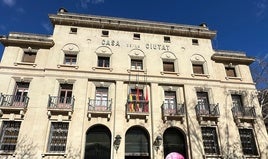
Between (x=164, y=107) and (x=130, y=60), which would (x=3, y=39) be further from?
(x=164, y=107)

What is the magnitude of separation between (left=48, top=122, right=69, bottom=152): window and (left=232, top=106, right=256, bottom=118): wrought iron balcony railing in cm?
1412

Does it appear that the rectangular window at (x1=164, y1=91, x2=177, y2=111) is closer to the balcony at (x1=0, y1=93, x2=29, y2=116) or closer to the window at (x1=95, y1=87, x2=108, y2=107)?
the window at (x1=95, y1=87, x2=108, y2=107)

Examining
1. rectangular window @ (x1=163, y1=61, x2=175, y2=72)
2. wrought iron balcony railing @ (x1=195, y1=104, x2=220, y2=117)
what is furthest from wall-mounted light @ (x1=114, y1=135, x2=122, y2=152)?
rectangular window @ (x1=163, y1=61, x2=175, y2=72)

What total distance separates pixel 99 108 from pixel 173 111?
20.0 ft

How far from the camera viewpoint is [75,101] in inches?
640

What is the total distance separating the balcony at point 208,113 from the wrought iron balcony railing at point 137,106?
4360 millimetres

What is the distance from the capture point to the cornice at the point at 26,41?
17.9 metres


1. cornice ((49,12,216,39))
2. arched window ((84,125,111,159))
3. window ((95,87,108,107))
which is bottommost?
arched window ((84,125,111,159))

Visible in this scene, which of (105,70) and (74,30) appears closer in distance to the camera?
(105,70)

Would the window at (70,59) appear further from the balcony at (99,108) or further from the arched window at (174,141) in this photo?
the arched window at (174,141)

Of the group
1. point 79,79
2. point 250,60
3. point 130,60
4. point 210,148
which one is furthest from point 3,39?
point 250,60

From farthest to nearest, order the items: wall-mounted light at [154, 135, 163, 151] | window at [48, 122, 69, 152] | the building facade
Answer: wall-mounted light at [154, 135, 163, 151] < the building facade < window at [48, 122, 69, 152]

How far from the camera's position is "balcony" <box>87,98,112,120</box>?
15.9 meters

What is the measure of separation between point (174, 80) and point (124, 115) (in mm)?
5692
